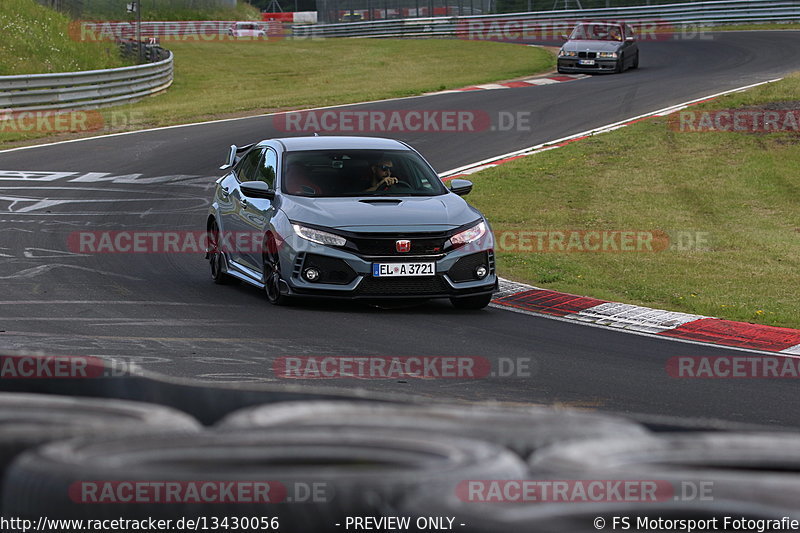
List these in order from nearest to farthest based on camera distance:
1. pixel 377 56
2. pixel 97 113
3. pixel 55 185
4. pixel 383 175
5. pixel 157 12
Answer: pixel 383 175, pixel 55 185, pixel 97 113, pixel 377 56, pixel 157 12

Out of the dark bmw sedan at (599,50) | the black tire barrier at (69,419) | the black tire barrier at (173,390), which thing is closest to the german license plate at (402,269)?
the black tire barrier at (173,390)

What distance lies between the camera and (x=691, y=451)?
311 cm

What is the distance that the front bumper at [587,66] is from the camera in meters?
37.2

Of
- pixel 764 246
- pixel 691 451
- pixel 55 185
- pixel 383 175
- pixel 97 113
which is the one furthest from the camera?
pixel 97 113

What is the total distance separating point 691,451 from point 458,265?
25.7 feet

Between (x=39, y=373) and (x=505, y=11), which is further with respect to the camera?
(x=505, y=11)

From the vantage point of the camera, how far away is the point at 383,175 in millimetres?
11875

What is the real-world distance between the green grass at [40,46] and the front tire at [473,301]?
86.1 feet

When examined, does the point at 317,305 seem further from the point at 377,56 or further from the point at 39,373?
the point at 377,56

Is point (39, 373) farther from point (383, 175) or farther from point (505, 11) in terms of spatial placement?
point (505, 11)

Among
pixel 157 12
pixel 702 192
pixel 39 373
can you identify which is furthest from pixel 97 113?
pixel 157 12

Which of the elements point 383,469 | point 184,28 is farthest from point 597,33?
point 184,28

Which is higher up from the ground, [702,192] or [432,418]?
[432,418]

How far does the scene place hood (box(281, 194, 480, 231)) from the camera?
10820 mm
